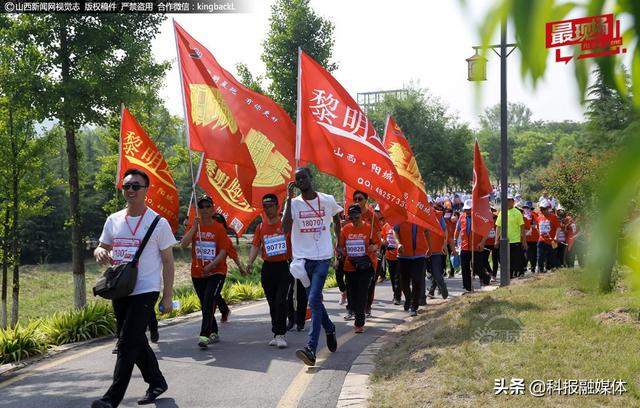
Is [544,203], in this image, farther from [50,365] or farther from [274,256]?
[50,365]

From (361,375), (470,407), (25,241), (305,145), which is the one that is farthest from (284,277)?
(25,241)

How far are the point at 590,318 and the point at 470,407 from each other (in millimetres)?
3023

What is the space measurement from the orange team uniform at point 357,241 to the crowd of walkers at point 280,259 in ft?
0.04

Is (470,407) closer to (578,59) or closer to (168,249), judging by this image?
(168,249)

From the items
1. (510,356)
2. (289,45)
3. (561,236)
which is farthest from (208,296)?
(289,45)

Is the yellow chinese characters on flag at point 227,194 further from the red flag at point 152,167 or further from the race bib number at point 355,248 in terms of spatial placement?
the race bib number at point 355,248

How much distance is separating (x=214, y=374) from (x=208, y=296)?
1533 millimetres

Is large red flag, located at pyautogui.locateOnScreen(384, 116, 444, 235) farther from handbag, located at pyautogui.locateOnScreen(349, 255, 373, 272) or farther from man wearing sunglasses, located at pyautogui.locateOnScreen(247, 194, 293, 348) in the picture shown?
man wearing sunglasses, located at pyautogui.locateOnScreen(247, 194, 293, 348)

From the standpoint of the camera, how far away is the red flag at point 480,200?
1252 centimetres

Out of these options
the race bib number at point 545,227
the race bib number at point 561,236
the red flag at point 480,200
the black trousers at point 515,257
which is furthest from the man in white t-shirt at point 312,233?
A: the race bib number at point 561,236

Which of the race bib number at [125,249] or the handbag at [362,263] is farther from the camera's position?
the handbag at [362,263]

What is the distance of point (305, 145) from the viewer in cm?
826

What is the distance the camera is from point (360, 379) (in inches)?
253

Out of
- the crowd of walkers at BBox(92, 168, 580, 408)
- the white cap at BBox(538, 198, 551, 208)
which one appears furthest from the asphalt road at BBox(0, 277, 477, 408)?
the white cap at BBox(538, 198, 551, 208)
